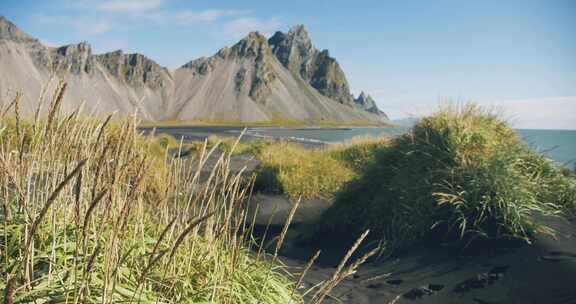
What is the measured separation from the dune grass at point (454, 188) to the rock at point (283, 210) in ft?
4.00

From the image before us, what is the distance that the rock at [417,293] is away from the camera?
4.23 metres

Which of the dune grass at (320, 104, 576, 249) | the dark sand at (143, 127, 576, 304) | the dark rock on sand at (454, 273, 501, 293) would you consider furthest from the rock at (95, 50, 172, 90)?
the dark rock on sand at (454, 273, 501, 293)

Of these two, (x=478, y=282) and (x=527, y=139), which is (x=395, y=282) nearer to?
(x=478, y=282)

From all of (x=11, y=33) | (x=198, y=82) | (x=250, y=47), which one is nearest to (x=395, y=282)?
(x=11, y=33)

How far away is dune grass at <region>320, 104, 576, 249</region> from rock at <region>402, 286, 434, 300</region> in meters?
0.99

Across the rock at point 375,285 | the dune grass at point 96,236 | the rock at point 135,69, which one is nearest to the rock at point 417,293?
the rock at point 375,285

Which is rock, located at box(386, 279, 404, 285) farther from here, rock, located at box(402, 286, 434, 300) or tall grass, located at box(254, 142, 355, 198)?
tall grass, located at box(254, 142, 355, 198)

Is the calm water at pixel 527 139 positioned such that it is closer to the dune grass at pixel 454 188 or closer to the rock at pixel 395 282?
the dune grass at pixel 454 188

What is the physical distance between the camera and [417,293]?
4297 millimetres

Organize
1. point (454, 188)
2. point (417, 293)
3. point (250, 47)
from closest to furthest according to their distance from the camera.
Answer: point (417, 293), point (454, 188), point (250, 47)

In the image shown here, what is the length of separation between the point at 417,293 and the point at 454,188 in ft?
5.30

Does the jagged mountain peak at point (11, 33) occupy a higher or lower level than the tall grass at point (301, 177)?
higher

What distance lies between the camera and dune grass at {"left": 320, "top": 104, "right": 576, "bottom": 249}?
197 inches

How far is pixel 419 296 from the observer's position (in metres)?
4.23
